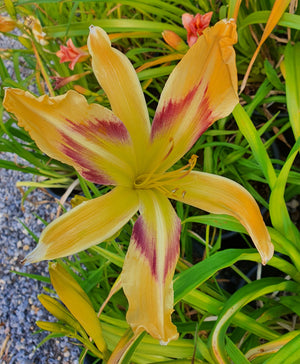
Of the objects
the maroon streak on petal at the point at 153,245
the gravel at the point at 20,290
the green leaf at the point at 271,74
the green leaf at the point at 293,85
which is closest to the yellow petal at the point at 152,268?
the maroon streak on petal at the point at 153,245

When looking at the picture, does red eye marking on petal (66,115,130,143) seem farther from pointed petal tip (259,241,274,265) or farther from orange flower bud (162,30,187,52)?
orange flower bud (162,30,187,52)

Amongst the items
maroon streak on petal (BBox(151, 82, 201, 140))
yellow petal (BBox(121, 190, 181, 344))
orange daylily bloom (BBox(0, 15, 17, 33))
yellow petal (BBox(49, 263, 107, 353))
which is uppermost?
orange daylily bloom (BBox(0, 15, 17, 33))

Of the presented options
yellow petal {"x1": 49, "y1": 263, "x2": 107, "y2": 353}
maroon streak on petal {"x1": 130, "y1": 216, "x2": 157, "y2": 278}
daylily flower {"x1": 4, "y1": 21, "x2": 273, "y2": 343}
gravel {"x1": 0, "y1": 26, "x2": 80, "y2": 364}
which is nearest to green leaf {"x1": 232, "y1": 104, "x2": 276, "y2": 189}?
daylily flower {"x1": 4, "y1": 21, "x2": 273, "y2": 343}

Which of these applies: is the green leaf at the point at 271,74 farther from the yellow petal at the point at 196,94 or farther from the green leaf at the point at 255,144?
the yellow petal at the point at 196,94

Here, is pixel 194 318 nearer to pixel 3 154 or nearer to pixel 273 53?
pixel 273 53

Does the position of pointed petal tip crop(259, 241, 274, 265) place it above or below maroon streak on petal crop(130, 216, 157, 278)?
below

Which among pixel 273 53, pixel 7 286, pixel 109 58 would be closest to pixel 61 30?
pixel 109 58

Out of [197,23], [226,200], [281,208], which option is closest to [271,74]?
[197,23]

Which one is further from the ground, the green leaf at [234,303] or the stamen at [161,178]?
the stamen at [161,178]
